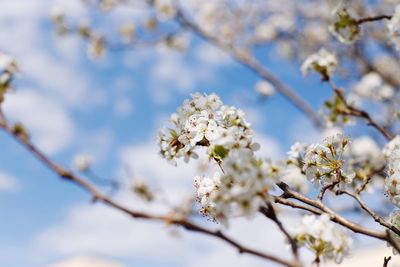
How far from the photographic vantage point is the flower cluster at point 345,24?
3.30m

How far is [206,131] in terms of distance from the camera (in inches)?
80.2

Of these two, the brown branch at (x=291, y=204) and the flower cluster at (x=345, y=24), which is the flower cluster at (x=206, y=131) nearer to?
the brown branch at (x=291, y=204)

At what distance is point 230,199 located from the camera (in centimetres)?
149

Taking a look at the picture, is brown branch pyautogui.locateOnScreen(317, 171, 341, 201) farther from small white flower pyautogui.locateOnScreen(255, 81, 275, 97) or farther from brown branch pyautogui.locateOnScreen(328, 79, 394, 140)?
small white flower pyautogui.locateOnScreen(255, 81, 275, 97)

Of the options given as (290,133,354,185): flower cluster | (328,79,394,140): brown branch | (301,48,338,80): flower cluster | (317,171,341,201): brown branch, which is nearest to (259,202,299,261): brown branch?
(317,171,341,201): brown branch

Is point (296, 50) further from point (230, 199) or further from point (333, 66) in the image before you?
point (230, 199)

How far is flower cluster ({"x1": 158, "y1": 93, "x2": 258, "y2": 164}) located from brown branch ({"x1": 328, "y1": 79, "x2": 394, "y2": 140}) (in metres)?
1.42

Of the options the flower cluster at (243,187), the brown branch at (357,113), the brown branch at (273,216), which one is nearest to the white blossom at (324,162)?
the flower cluster at (243,187)

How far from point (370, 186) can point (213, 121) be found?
140cm

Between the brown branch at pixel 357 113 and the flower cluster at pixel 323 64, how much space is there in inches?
2.6

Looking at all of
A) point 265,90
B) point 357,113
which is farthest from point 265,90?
point 357,113

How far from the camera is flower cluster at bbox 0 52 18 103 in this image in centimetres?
195

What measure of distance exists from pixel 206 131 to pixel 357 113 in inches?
67.8

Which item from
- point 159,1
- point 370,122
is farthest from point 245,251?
point 159,1
